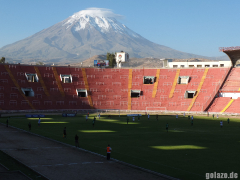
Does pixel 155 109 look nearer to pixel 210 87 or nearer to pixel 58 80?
pixel 210 87

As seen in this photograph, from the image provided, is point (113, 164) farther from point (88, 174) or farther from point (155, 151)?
point (155, 151)

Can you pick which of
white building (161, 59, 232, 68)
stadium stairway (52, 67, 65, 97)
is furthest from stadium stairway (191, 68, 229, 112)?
stadium stairway (52, 67, 65, 97)

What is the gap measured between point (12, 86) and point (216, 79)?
61.7 metres

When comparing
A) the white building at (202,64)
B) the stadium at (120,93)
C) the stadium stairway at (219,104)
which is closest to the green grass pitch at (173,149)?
the stadium at (120,93)

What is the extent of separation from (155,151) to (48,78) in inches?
2650

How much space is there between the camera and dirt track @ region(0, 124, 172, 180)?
22.0 meters

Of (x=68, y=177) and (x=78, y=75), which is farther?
(x=78, y=75)

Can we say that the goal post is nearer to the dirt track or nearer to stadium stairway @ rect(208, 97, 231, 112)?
stadium stairway @ rect(208, 97, 231, 112)

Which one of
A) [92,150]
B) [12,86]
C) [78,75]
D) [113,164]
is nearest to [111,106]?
[78,75]

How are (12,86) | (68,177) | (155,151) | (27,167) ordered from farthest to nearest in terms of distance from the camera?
(12,86) < (155,151) < (27,167) < (68,177)

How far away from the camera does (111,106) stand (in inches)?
3487

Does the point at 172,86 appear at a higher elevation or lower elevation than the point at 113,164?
higher

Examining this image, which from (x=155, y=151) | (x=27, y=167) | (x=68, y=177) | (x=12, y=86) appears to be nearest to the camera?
(x=68, y=177)

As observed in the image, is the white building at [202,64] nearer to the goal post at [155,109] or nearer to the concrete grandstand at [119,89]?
the concrete grandstand at [119,89]
